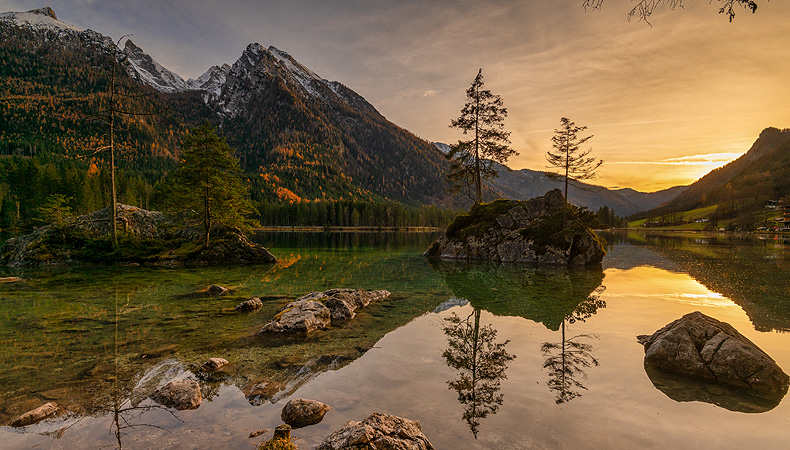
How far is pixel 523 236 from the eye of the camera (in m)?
37.8

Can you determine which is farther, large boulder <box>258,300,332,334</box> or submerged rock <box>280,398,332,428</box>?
large boulder <box>258,300,332,334</box>

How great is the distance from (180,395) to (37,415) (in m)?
2.47

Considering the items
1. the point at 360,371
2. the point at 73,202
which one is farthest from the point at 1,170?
the point at 360,371

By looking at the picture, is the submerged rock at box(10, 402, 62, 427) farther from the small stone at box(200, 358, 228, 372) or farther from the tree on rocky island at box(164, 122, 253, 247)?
the tree on rocky island at box(164, 122, 253, 247)

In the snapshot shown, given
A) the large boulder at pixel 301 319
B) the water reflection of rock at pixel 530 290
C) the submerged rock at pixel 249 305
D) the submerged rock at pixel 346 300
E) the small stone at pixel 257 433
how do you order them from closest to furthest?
the small stone at pixel 257 433, the large boulder at pixel 301 319, the submerged rock at pixel 346 300, the water reflection of rock at pixel 530 290, the submerged rock at pixel 249 305

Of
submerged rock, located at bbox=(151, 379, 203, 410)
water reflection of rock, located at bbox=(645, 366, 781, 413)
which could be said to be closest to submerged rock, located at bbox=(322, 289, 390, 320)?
submerged rock, located at bbox=(151, 379, 203, 410)

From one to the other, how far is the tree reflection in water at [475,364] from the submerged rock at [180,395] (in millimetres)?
5867

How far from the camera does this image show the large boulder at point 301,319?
42.5 feet

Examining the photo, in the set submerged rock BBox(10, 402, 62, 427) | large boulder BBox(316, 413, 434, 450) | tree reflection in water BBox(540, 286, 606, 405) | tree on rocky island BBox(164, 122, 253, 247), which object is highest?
tree on rocky island BBox(164, 122, 253, 247)

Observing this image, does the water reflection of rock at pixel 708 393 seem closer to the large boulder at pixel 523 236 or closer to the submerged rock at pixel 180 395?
the submerged rock at pixel 180 395

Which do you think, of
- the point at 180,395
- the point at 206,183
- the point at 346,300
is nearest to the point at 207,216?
the point at 206,183

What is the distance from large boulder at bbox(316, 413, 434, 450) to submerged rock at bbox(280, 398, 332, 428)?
1.09 metres

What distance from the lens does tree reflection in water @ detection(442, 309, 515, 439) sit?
7446mm

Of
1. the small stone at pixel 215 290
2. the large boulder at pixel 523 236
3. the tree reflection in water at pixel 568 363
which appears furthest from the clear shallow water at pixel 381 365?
the large boulder at pixel 523 236
